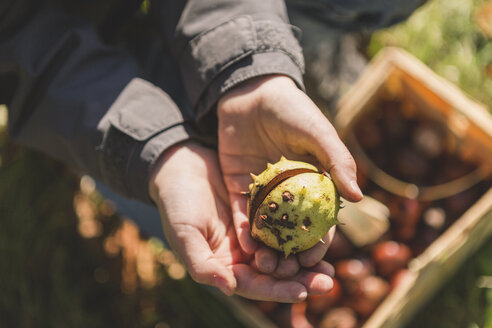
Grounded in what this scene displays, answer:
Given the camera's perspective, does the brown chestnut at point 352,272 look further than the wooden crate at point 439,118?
Yes

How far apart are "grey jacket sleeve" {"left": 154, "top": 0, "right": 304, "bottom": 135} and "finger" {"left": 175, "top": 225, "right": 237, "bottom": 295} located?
1.41ft

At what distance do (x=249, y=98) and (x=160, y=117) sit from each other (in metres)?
0.31

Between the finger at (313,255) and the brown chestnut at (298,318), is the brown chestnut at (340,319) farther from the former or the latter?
the finger at (313,255)

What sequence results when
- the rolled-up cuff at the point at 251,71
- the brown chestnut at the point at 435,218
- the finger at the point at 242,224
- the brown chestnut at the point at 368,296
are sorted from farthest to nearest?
1. the brown chestnut at the point at 435,218
2. the brown chestnut at the point at 368,296
3. the rolled-up cuff at the point at 251,71
4. the finger at the point at 242,224

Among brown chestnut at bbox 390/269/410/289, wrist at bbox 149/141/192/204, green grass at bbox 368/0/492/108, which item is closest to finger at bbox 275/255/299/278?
wrist at bbox 149/141/192/204

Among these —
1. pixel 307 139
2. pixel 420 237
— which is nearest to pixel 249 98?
pixel 307 139

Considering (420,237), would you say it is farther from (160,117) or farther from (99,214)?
(99,214)

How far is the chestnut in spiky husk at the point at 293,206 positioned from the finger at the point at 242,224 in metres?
0.07

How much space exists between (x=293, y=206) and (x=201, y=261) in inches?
11.0

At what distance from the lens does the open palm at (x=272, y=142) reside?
3.88 feet

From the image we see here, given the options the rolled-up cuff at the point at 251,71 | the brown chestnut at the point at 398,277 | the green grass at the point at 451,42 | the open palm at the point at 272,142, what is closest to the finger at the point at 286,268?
the open palm at the point at 272,142

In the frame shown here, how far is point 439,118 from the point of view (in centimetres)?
206

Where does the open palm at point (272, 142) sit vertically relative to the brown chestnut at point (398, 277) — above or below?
above

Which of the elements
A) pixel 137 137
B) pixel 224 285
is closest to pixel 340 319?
pixel 224 285
